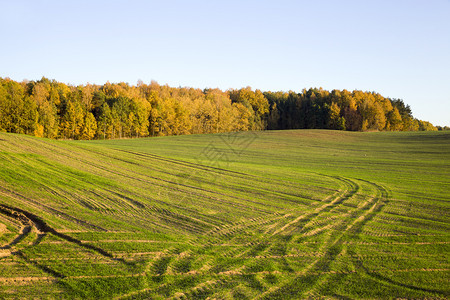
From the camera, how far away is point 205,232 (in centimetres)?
1073

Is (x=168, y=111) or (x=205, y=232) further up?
(x=168, y=111)

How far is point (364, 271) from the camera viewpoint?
8.13 metres

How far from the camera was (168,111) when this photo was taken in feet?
233

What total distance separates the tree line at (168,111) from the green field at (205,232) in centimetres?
3782

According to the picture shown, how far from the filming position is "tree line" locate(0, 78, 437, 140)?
54625 mm

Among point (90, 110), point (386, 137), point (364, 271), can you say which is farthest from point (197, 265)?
point (90, 110)

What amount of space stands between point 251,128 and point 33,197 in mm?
75506

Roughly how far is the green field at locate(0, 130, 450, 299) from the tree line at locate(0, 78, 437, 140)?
124 feet

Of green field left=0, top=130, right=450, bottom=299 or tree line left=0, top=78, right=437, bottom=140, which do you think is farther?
tree line left=0, top=78, right=437, bottom=140

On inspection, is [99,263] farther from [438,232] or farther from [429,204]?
[429,204]

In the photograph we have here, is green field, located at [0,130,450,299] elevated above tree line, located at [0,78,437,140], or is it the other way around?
tree line, located at [0,78,437,140]

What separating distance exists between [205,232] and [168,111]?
2458 inches

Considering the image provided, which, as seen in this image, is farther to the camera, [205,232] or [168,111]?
[168,111]

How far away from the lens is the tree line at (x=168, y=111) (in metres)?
54.6
